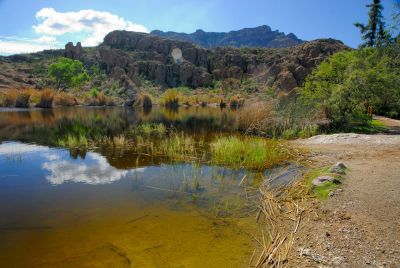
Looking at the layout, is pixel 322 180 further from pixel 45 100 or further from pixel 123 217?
pixel 45 100

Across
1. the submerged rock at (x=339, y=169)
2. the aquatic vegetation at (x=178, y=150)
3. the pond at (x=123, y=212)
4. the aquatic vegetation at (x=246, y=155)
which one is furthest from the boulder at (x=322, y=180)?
the aquatic vegetation at (x=178, y=150)

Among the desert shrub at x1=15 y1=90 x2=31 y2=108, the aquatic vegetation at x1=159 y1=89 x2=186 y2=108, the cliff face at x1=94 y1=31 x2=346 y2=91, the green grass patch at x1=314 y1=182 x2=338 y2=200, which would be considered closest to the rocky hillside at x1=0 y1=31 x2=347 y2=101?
the cliff face at x1=94 y1=31 x2=346 y2=91

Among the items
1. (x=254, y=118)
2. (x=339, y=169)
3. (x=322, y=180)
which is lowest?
(x=322, y=180)

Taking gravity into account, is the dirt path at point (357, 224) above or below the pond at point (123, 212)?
above

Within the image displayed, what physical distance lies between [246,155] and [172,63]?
93.8 m

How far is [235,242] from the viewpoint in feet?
18.7

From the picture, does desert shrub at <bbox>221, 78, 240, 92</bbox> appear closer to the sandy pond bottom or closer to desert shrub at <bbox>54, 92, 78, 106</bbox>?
desert shrub at <bbox>54, 92, 78, 106</bbox>

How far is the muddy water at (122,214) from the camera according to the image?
5.23m

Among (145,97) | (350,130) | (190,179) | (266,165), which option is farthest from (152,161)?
(145,97)

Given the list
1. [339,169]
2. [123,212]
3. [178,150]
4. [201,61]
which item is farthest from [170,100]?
[201,61]

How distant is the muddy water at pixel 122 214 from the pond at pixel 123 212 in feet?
0.06

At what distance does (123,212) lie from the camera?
23.1ft

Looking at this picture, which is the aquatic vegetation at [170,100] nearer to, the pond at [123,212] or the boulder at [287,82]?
the boulder at [287,82]

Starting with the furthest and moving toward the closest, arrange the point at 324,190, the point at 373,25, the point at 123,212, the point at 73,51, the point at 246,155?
1. the point at 73,51
2. the point at 373,25
3. the point at 246,155
4. the point at 324,190
5. the point at 123,212
